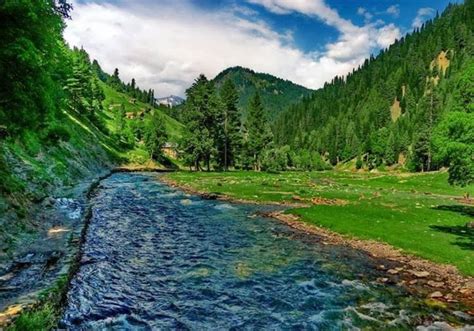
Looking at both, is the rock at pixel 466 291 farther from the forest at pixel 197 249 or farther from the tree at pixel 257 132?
the tree at pixel 257 132

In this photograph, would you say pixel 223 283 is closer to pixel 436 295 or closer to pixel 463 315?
pixel 436 295

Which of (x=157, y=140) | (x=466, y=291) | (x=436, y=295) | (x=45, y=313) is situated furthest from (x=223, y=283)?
(x=157, y=140)

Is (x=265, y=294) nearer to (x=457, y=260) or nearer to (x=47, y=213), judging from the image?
(x=457, y=260)

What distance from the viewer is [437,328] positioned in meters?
17.3

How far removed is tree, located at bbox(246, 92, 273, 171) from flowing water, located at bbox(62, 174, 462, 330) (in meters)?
82.8

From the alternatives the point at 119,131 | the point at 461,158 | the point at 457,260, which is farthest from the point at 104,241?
the point at 119,131

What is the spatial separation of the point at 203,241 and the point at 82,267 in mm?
10638

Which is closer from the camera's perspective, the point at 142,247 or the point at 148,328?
the point at 148,328

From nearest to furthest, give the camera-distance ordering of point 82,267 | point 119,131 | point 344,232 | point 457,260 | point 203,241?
point 82,267 → point 457,260 → point 203,241 → point 344,232 → point 119,131

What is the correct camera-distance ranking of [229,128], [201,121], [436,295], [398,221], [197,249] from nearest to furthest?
[436,295]
[197,249]
[398,221]
[201,121]
[229,128]

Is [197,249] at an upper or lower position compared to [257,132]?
lower

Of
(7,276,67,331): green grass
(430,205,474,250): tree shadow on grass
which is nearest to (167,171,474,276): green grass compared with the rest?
(430,205,474,250): tree shadow on grass

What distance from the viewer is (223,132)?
11325cm

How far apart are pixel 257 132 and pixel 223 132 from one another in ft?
40.9
